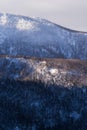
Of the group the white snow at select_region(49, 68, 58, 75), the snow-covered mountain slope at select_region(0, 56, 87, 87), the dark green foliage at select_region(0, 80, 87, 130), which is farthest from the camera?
the white snow at select_region(49, 68, 58, 75)

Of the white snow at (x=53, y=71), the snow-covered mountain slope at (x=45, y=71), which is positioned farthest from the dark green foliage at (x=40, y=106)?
the white snow at (x=53, y=71)

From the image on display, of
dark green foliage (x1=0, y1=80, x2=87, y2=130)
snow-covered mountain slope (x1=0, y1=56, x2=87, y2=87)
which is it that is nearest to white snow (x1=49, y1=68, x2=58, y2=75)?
snow-covered mountain slope (x1=0, y1=56, x2=87, y2=87)

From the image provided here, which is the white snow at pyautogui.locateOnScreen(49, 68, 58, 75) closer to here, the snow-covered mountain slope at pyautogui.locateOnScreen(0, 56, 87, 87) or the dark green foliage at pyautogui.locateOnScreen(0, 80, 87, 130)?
the snow-covered mountain slope at pyautogui.locateOnScreen(0, 56, 87, 87)

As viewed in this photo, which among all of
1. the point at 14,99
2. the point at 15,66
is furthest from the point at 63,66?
the point at 14,99

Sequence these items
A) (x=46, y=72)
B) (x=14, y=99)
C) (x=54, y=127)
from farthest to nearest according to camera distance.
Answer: (x=46, y=72), (x=14, y=99), (x=54, y=127)

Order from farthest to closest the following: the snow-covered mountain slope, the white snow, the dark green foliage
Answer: the white snow, the snow-covered mountain slope, the dark green foliage

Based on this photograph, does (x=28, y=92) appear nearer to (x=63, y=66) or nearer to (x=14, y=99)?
(x=14, y=99)

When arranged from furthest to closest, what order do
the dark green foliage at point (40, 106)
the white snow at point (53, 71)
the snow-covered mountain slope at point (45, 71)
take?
the white snow at point (53, 71)
the snow-covered mountain slope at point (45, 71)
the dark green foliage at point (40, 106)

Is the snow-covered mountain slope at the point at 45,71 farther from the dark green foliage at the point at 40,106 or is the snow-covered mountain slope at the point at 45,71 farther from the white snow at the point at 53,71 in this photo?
the dark green foliage at the point at 40,106
